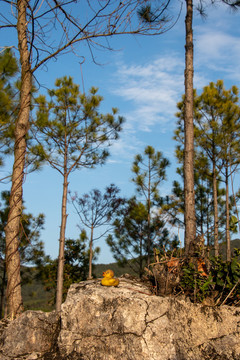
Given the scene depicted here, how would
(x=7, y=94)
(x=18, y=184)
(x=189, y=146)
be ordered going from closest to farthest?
(x=18, y=184) < (x=189, y=146) < (x=7, y=94)

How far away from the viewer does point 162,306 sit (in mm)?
3328

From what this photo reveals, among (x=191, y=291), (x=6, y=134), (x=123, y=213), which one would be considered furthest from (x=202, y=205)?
(x=191, y=291)

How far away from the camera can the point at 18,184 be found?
170 inches

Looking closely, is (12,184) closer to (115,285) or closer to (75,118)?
(115,285)

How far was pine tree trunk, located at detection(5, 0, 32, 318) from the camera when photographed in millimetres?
4098

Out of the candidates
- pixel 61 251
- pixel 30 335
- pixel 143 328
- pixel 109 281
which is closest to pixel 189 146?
pixel 109 281

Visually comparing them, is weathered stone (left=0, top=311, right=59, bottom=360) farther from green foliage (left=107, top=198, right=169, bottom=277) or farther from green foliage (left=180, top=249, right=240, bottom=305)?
green foliage (left=107, top=198, right=169, bottom=277)

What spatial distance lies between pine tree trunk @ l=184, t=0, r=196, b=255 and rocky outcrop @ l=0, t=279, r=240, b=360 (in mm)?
1429

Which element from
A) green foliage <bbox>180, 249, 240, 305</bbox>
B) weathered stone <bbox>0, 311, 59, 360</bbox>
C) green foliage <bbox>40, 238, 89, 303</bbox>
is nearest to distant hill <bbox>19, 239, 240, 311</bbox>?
green foliage <bbox>40, 238, 89, 303</bbox>

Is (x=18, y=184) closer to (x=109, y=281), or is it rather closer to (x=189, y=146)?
(x=109, y=281)

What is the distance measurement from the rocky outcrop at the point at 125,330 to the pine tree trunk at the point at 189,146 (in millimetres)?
1429

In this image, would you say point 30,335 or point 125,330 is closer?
point 125,330

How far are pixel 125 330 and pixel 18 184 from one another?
2.22m

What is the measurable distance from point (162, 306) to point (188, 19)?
5.24 m
